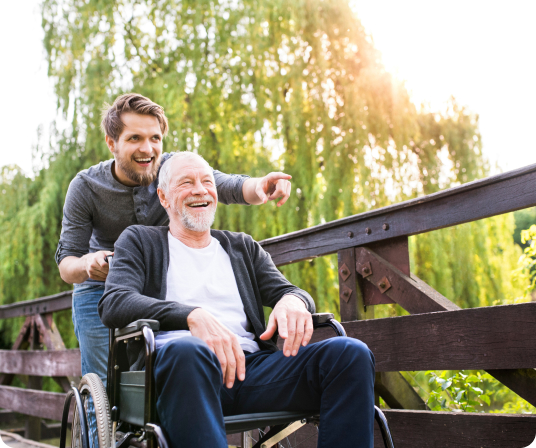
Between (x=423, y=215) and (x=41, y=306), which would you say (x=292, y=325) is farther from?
(x=41, y=306)

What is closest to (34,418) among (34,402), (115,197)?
Answer: (34,402)

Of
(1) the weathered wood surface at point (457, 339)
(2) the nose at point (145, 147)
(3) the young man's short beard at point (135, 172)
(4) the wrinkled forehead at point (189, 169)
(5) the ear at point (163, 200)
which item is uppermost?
(2) the nose at point (145, 147)

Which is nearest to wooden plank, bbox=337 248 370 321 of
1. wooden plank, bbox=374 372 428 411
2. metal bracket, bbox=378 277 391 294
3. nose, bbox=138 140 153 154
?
metal bracket, bbox=378 277 391 294

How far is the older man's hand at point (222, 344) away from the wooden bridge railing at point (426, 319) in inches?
33.3

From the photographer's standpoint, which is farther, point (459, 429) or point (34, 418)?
point (34, 418)

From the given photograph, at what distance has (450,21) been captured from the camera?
514cm

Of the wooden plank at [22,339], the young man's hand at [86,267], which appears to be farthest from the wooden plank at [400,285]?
the wooden plank at [22,339]

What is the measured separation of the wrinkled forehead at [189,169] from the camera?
1.70 m

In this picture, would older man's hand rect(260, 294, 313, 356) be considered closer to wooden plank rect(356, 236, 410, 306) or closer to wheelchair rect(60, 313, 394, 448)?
wheelchair rect(60, 313, 394, 448)

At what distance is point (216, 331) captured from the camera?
1.30m

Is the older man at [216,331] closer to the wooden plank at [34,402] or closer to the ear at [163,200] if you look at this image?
the ear at [163,200]

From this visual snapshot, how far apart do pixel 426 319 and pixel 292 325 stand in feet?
2.20

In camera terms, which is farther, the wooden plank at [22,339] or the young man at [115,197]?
the wooden plank at [22,339]

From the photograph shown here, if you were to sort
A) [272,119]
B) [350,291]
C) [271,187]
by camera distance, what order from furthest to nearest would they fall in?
1. [272,119]
2. [350,291]
3. [271,187]
